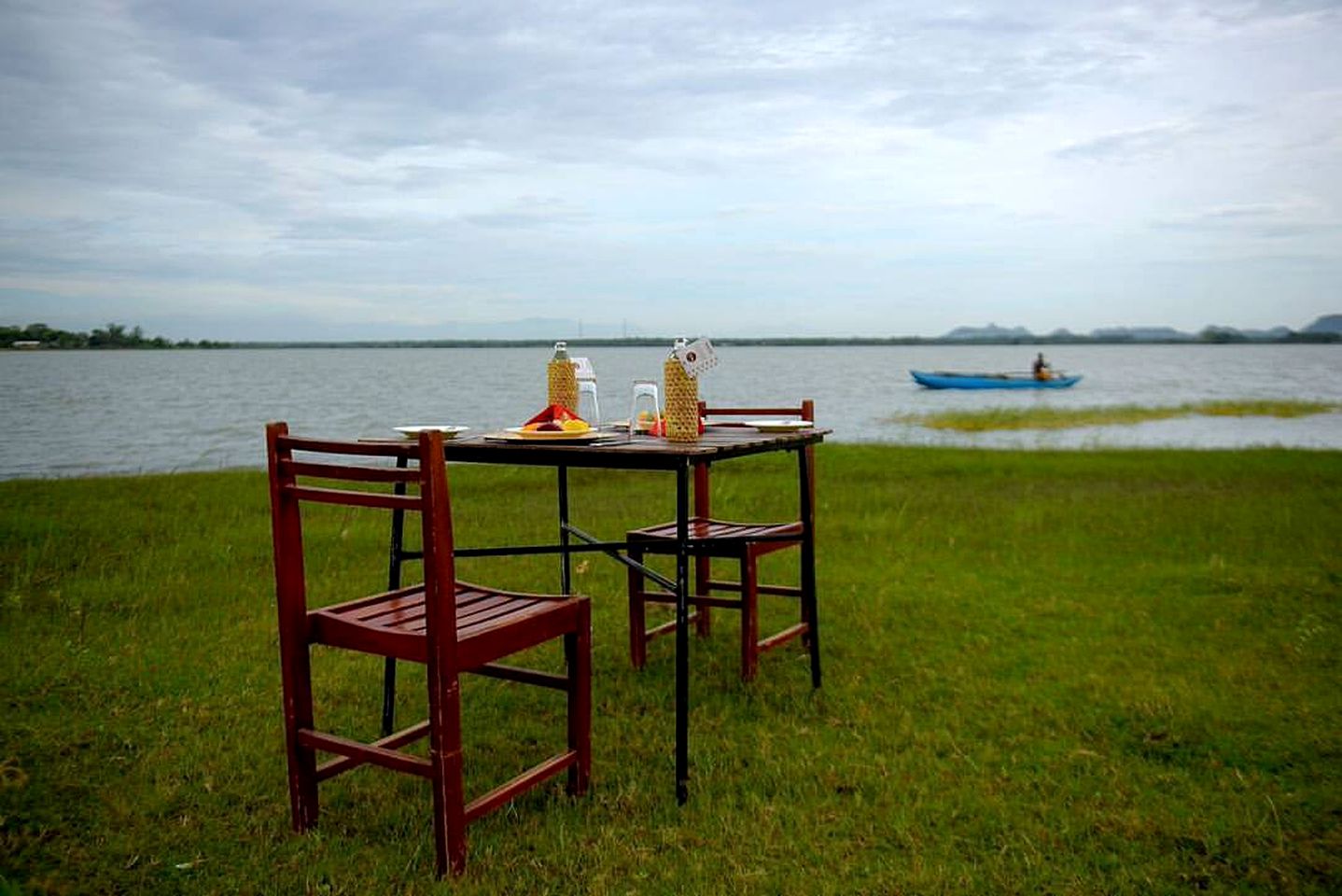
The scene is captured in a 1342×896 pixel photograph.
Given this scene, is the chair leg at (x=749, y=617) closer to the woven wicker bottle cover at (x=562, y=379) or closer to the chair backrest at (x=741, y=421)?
the chair backrest at (x=741, y=421)

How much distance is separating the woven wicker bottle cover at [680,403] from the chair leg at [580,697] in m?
0.76

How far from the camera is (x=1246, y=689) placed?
407cm

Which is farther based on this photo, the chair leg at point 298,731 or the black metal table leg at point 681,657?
the black metal table leg at point 681,657

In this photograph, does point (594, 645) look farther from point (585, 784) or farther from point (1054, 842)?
point (1054, 842)

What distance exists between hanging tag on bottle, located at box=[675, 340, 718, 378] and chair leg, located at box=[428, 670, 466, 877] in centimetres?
143

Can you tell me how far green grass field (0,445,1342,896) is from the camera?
2748 millimetres

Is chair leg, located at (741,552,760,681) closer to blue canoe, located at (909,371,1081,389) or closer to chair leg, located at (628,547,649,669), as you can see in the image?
chair leg, located at (628,547,649,669)

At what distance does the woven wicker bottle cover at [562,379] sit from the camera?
4.11 m

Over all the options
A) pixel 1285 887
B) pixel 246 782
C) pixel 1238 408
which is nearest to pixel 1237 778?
pixel 1285 887

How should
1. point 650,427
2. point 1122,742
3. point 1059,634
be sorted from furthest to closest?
point 1059,634 < point 650,427 < point 1122,742

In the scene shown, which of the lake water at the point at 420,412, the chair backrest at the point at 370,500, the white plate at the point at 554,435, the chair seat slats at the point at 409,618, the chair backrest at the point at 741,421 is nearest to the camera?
the chair backrest at the point at 370,500

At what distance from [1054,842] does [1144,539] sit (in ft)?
16.8

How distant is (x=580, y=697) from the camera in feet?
10.2

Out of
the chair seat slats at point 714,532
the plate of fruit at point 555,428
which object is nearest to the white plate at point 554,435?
the plate of fruit at point 555,428
